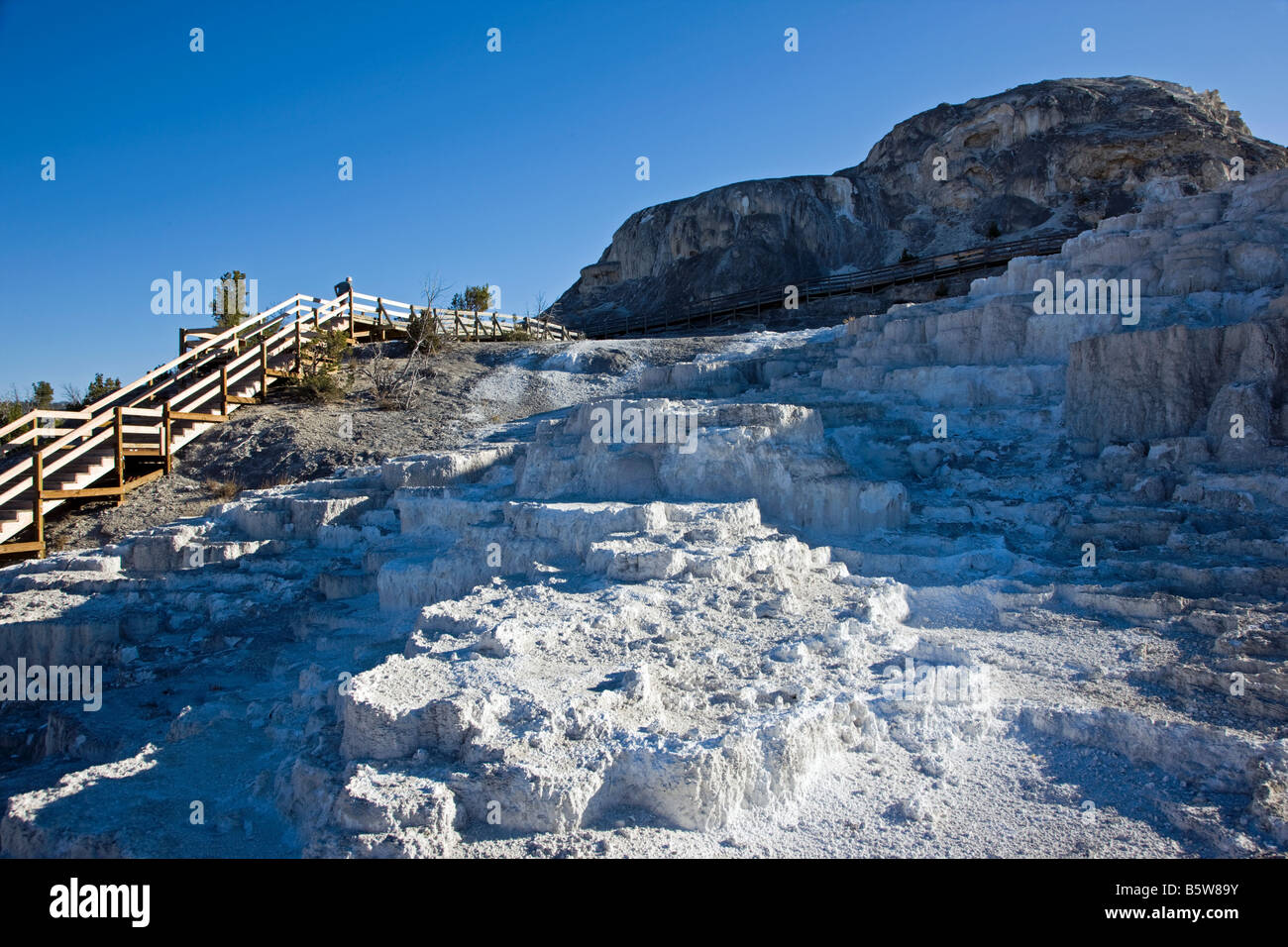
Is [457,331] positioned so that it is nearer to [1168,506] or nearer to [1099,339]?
[1099,339]

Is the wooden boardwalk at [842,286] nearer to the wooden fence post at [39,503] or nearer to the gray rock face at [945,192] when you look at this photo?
the gray rock face at [945,192]

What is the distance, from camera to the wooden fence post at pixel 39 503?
33.7ft

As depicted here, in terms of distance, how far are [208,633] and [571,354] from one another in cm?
1076

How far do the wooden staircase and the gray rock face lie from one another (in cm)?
1802

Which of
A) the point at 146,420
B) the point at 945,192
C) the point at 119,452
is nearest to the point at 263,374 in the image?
the point at 146,420

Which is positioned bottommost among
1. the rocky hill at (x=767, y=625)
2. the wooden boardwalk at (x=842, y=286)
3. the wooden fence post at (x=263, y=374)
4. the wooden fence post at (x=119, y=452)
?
the rocky hill at (x=767, y=625)

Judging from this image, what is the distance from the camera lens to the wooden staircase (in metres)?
10.6

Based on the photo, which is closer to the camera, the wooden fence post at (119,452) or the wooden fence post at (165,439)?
the wooden fence post at (119,452)

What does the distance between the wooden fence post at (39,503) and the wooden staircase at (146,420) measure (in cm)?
1

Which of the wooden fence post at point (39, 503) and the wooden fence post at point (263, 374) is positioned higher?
the wooden fence post at point (263, 374)

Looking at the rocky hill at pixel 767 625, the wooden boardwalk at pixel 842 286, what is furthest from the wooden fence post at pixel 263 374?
the wooden boardwalk at pixel 842 286

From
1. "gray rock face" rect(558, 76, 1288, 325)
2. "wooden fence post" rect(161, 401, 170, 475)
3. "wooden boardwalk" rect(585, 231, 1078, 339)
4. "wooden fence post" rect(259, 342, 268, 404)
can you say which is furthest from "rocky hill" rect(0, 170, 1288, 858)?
"gray rock face" rect(558, 76, 1288, 325)

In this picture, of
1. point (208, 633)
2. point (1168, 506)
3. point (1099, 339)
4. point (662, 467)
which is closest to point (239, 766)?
point (208, 633)
